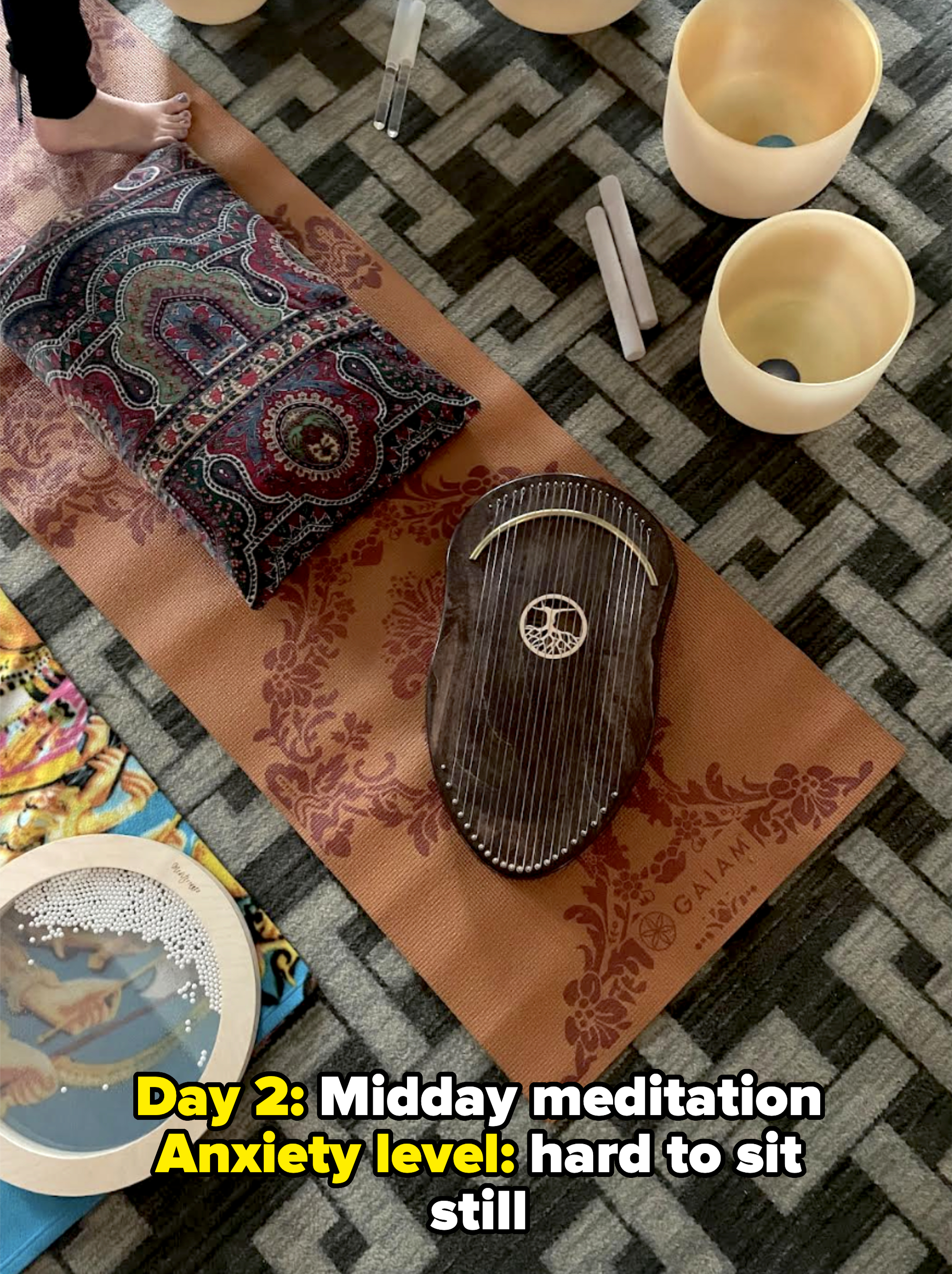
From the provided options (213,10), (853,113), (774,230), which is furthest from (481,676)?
(213,10)

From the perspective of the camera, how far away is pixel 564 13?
1010 mm

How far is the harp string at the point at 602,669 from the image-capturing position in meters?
Result: 0.88

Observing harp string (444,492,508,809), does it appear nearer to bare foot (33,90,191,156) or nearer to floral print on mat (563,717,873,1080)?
floral print on mat (563,717,873,1080)

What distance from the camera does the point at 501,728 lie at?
2.89 ft

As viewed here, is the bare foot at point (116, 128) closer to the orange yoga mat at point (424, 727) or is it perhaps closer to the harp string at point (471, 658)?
the orange yoga mat at point (424, 727)

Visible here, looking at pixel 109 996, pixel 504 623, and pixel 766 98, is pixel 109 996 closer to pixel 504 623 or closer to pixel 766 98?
pixel 504 623

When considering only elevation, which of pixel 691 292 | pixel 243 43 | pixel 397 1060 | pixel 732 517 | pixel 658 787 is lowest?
pixel 397 1060

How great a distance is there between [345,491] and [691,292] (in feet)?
1.14

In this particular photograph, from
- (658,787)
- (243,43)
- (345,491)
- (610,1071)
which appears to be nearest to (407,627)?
(345,491)

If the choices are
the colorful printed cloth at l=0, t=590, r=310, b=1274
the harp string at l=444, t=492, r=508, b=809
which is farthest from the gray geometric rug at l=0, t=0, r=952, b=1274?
the harp string at l=444, t=492, r=508, b=809

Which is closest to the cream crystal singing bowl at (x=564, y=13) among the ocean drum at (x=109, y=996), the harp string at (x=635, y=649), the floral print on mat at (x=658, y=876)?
the harp string at (x=635, y=649)

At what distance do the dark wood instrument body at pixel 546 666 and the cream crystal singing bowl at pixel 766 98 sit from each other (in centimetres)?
27

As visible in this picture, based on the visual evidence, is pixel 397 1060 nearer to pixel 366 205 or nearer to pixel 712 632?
pixel 712 632

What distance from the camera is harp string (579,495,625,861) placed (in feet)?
2.87
